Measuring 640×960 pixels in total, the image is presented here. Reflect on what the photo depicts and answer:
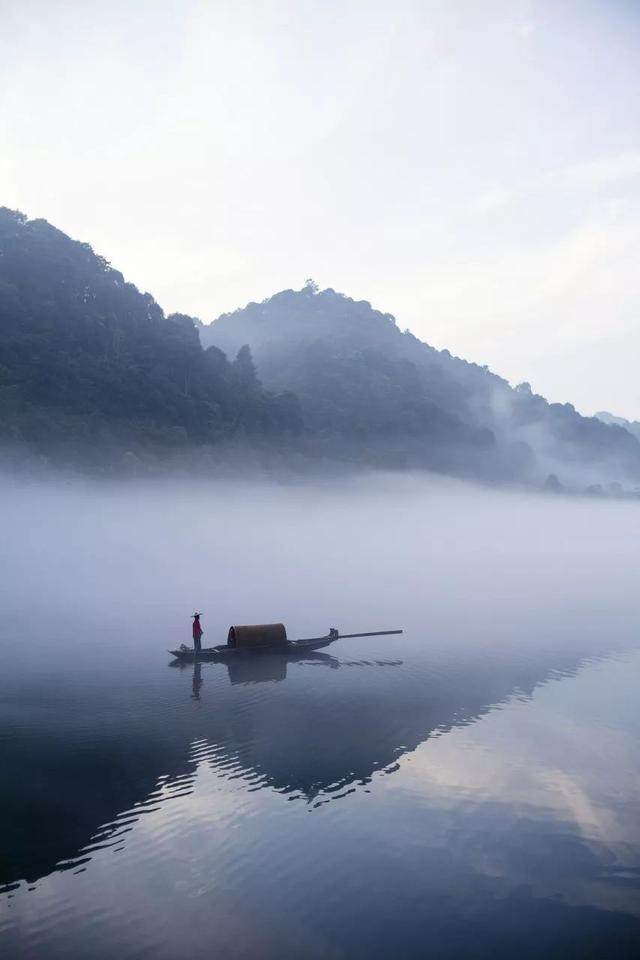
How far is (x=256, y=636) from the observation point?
1492 inches

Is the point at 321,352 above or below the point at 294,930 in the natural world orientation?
above

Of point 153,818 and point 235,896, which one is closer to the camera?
point 235,896

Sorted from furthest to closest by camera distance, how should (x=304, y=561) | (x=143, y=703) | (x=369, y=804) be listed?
(x=304, y=561) → (x=143, y=703) → (x=369, y=804)

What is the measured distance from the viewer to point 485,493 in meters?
193

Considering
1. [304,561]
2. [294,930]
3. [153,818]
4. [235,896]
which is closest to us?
[294,930]

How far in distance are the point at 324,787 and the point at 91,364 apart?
94623mm

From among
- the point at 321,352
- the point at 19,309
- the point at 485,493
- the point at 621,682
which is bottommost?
the point at 621,682

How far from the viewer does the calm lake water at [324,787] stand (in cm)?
1345

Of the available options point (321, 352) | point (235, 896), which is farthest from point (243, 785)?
point (321, 352)

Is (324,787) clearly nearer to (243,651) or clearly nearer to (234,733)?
(234,733)

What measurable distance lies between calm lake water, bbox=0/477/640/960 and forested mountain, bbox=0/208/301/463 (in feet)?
143

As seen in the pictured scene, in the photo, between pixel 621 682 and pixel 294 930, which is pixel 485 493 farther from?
pixel 294 930

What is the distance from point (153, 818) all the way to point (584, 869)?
1157 cm

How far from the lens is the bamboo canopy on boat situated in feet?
124
